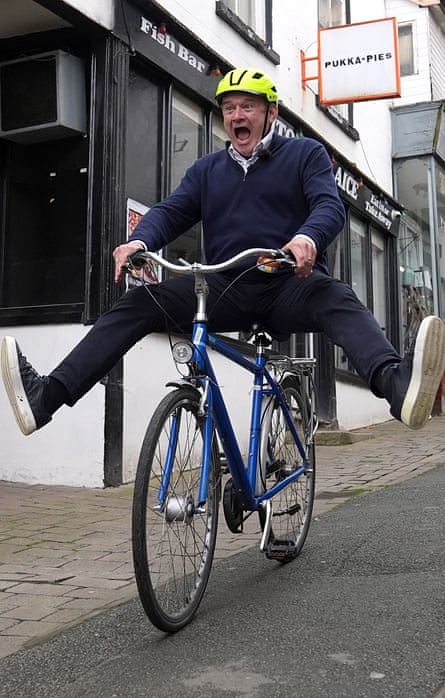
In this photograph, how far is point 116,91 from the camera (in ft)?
22.6

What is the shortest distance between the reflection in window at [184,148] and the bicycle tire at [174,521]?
16.5ft

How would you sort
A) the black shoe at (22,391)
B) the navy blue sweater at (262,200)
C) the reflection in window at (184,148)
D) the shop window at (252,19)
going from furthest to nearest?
the shop window at (252,19), the reflection in window at (184,148), the navy blue sweater at (262,200), the black shoe at (22,391)

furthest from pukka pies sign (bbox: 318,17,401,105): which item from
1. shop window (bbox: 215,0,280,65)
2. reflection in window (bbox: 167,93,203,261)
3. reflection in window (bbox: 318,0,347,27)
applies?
reflection in window (bbox: 167,93,203,261)

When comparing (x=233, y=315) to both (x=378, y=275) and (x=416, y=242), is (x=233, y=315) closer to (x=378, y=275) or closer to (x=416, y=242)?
(x=378, y=275)

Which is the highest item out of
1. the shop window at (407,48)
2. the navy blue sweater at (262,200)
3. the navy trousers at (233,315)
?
the shop window at (407,48)

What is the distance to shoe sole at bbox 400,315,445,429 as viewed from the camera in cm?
286

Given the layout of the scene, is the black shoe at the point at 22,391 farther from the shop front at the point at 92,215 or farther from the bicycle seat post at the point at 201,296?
the shop front at the point at 92,215

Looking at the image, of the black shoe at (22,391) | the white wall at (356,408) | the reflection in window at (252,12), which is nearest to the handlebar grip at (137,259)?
the black shoe at (22,391)

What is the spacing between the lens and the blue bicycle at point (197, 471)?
2.76 metres

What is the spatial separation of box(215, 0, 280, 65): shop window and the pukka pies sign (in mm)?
980

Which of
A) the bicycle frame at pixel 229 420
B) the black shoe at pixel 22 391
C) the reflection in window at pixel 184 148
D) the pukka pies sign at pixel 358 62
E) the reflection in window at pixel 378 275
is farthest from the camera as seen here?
the reflection in window at pixel 378 275

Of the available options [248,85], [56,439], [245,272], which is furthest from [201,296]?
[56,439]

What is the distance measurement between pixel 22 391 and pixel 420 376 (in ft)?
4.94

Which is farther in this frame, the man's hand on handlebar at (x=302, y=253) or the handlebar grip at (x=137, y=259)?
the handlebar grip at (x=137, y=259)
